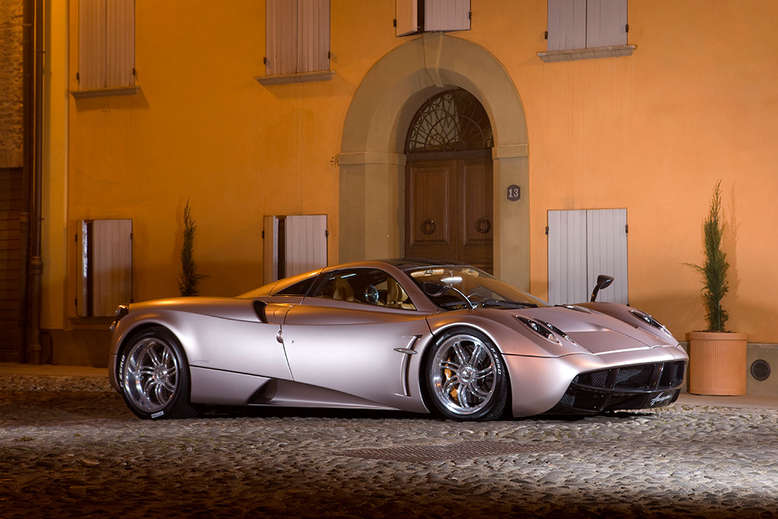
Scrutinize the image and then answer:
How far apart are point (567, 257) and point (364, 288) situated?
4.98 m

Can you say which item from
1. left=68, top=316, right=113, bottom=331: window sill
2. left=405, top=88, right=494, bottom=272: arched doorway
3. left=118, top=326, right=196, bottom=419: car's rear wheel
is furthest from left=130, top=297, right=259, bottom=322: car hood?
left=68, top=316, right=113, bottom=331: window sill

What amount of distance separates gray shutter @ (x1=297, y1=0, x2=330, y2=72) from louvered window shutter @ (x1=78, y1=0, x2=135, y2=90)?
274 cm

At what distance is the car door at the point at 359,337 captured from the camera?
26.6 ft

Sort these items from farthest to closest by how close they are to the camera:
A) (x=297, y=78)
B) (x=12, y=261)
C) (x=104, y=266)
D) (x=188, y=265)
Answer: (x=12, y=261) → (x=104, y=266) → (x=188, y=265) → (x=297, y=78)

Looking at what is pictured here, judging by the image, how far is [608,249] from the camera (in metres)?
12.8

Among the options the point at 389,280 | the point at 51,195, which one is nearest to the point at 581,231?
the point at 389,280

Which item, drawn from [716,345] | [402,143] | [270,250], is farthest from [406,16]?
[716,345]

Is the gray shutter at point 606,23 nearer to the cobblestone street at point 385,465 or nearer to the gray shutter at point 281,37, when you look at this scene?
the gray shutter at point 281,37

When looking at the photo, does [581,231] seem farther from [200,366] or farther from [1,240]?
[1,240]

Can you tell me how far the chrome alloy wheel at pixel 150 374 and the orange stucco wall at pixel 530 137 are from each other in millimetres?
5538

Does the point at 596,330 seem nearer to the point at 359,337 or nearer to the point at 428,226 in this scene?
the point at 359,337

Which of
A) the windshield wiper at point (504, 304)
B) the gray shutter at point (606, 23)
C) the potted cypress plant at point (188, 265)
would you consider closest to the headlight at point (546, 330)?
the windshield wiper at point (504, 304)

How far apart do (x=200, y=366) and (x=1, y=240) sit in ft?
28.4

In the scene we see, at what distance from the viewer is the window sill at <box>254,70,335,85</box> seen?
569 inches
